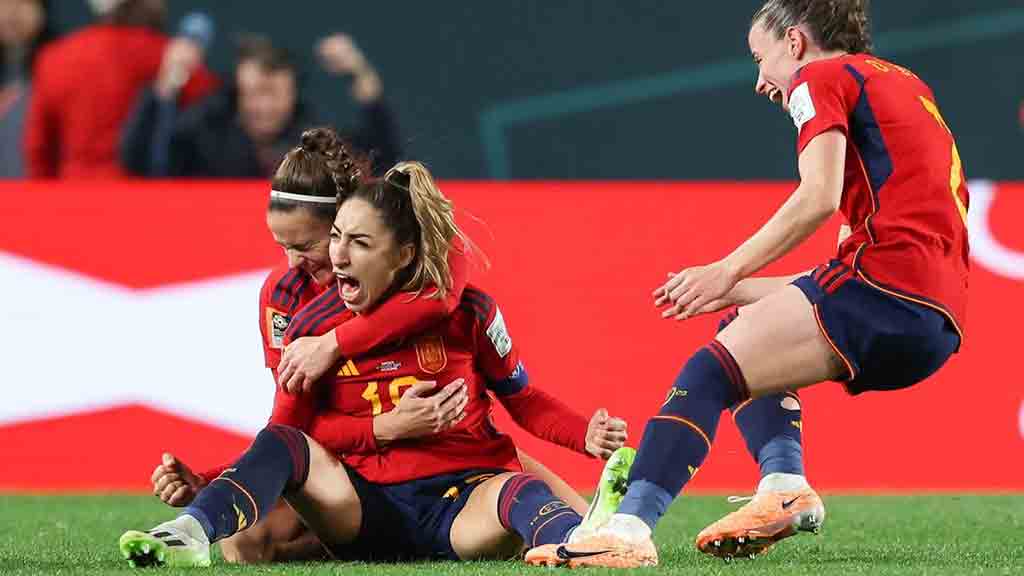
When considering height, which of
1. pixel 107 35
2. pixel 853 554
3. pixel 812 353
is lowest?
pixel 853 554

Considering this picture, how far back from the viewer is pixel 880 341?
3.97 meters

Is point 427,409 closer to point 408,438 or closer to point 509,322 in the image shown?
point 408,438

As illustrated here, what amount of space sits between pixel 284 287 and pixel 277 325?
10 centimetres

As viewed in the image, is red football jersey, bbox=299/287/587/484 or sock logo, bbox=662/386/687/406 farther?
red football jersey, bbox=299/287/587/484

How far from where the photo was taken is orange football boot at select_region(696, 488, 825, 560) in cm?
417

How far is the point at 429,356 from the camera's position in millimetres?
4297

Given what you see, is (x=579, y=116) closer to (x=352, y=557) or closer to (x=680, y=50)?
(x=680, y=50)

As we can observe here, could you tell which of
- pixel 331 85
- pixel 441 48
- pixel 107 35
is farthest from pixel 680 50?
pixel 107 35

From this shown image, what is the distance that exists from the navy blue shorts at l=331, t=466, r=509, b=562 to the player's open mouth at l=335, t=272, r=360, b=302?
15.6 inches

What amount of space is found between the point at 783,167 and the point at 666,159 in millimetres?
606

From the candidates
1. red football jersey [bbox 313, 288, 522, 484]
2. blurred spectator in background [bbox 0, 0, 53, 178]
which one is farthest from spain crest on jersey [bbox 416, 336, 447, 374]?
blurred spectator in background [bbox 0, 0, 53, 178]

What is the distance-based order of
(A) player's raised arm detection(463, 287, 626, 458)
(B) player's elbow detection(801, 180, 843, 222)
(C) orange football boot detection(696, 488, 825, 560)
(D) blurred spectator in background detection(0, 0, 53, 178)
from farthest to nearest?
(D) blurred spectator in background detection(0, 0, 53, 178) < (A) player's raised arm detection(463, 287, 626, 458) < (C) orange football boot detection(696, 488, 825, 560) < (B) player's elbow detection(801, 180, 843, 222)

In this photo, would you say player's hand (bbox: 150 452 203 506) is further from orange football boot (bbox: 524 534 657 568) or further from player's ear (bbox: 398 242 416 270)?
orange football boot (bbox: 524 534 657 568)

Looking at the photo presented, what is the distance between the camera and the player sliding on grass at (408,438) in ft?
13.5
